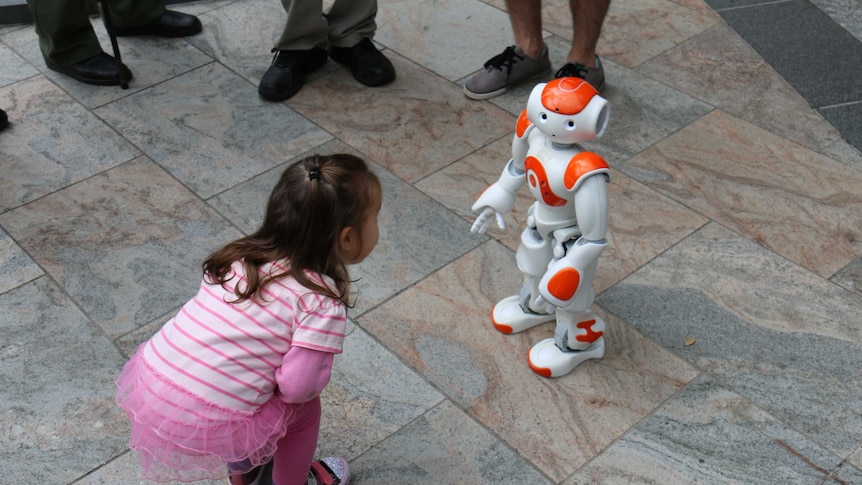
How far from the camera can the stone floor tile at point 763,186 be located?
11.6ft

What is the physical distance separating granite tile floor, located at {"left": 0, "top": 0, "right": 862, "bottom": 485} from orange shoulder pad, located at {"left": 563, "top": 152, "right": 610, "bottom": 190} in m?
0.77

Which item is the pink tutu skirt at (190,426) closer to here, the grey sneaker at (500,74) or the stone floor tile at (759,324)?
the stone floor tile at (759,324)

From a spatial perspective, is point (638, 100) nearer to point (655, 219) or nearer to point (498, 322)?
point (655, 219)

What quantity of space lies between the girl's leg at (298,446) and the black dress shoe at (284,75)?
2413 millimetres

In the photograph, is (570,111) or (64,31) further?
(64,31)

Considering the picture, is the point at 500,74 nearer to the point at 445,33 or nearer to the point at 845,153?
the point at 445,33

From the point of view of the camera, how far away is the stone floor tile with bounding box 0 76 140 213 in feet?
12.9

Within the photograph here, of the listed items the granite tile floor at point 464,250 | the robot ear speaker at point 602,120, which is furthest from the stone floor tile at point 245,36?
the robot ear speaker at point 602,120

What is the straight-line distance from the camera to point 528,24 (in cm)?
450

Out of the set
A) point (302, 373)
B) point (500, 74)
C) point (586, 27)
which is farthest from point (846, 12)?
point (302, 373)

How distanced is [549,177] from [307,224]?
0.83 m

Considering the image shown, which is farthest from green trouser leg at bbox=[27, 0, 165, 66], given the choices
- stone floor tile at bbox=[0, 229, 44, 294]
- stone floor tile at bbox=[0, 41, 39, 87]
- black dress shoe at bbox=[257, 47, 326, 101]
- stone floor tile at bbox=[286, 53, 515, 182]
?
stone floor tile at bbox=[0, 229, 44, 294]

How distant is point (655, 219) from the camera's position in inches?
145

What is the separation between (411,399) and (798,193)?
6.34 feet
